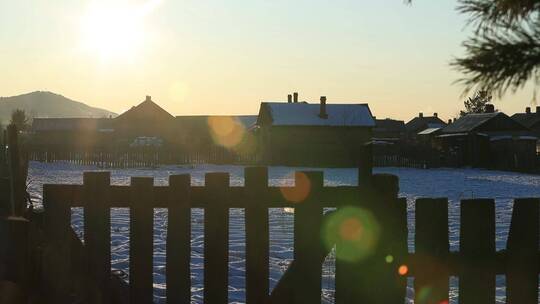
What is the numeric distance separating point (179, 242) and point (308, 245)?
814mm

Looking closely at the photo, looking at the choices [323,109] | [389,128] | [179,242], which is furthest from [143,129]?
[179,242]

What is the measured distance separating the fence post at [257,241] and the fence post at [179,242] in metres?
0.39

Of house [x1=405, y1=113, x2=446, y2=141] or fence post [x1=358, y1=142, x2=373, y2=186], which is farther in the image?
house [x1=405, y1=113, x2=446, y2=141]

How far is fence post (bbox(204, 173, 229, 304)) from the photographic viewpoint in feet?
12.7

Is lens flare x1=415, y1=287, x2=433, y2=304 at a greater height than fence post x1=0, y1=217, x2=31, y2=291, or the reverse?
fence post x1=0, y1=217, x2=31, y2=291

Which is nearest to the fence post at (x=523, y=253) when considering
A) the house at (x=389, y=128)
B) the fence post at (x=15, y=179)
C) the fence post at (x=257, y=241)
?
the fence post at (x=257, y=241)

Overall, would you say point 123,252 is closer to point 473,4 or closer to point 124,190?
point 124,190

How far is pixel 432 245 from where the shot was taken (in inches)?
151

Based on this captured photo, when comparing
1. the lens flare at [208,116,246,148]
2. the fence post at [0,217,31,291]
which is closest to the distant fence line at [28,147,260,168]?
the fence post at [0,217,31,291]

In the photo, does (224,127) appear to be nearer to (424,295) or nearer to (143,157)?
(143,157)

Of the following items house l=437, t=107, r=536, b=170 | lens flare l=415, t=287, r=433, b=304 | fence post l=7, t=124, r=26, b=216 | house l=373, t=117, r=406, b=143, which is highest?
house l=373, t=117, r=406, b=143

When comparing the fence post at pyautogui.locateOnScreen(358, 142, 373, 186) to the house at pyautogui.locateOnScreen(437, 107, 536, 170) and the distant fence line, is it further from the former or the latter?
the house at pyautogui.locateOnScreen(437, 107, 536, 170)

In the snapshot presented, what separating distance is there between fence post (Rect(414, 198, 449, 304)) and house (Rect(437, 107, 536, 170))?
3825 cm

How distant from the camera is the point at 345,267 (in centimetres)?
381
